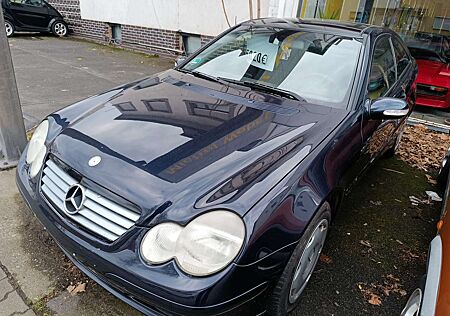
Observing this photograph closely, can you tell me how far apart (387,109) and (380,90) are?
0.50 meters

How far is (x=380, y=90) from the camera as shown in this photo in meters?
2.77

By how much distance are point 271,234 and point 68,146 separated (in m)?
1.21

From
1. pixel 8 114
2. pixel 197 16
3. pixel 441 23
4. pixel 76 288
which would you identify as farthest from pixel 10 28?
pixel 441 23

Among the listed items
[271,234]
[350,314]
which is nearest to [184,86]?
[271,234]

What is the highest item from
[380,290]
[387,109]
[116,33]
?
[387,109]

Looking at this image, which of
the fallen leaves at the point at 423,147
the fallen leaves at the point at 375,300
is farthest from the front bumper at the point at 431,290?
the fallen leaves at the point at 423,147

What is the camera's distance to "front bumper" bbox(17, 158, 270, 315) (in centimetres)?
136

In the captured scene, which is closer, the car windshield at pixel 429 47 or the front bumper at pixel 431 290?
the front bumper at pixel 431 290

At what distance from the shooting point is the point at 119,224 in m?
1.52

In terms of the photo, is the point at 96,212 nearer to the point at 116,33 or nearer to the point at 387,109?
the point at 387,109

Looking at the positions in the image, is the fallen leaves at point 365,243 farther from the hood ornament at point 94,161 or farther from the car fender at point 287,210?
the hood ornament at point 94,161

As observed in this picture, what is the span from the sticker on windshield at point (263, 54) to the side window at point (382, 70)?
770mm

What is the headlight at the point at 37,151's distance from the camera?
1.95 meters

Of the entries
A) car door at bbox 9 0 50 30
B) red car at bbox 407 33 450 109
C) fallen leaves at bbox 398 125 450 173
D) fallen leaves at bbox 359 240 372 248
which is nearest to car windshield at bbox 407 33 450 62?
red car at bbox 407 33 450 109
